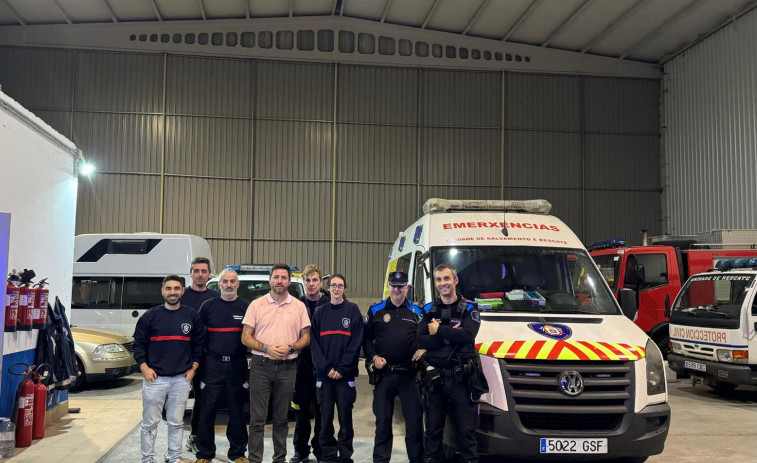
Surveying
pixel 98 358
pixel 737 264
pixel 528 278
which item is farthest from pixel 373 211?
pixel 528 278

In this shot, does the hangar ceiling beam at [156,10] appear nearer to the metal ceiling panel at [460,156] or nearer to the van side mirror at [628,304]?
the metal ceiling panel at [460,156]

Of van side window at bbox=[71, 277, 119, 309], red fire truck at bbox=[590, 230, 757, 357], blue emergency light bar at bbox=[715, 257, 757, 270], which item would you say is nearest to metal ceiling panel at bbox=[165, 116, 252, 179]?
van side window at bbox=[71, 277, 119, 309]

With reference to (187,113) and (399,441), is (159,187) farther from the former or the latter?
(399,441)

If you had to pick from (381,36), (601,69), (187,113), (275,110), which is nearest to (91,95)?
(187,113)

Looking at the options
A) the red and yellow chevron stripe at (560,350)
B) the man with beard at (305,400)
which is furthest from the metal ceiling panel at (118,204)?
the red and yellow chevron stripe at (560,350)

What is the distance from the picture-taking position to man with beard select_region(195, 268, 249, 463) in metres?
5.22

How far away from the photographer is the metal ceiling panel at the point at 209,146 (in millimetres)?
17906

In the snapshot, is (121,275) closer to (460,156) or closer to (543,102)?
(460,156)

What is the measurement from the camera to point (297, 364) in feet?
18.0

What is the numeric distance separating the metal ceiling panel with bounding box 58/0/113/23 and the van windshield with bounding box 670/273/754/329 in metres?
15.7

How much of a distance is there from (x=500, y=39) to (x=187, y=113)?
378 inches

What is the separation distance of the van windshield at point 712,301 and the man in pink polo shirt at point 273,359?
6.38 m

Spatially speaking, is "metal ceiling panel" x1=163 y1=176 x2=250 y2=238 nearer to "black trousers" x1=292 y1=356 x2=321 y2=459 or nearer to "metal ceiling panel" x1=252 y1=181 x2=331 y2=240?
"metal ceiling panel" x1=252 y1=181 x2=331 y2=240

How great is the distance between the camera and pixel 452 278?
4863 mm
